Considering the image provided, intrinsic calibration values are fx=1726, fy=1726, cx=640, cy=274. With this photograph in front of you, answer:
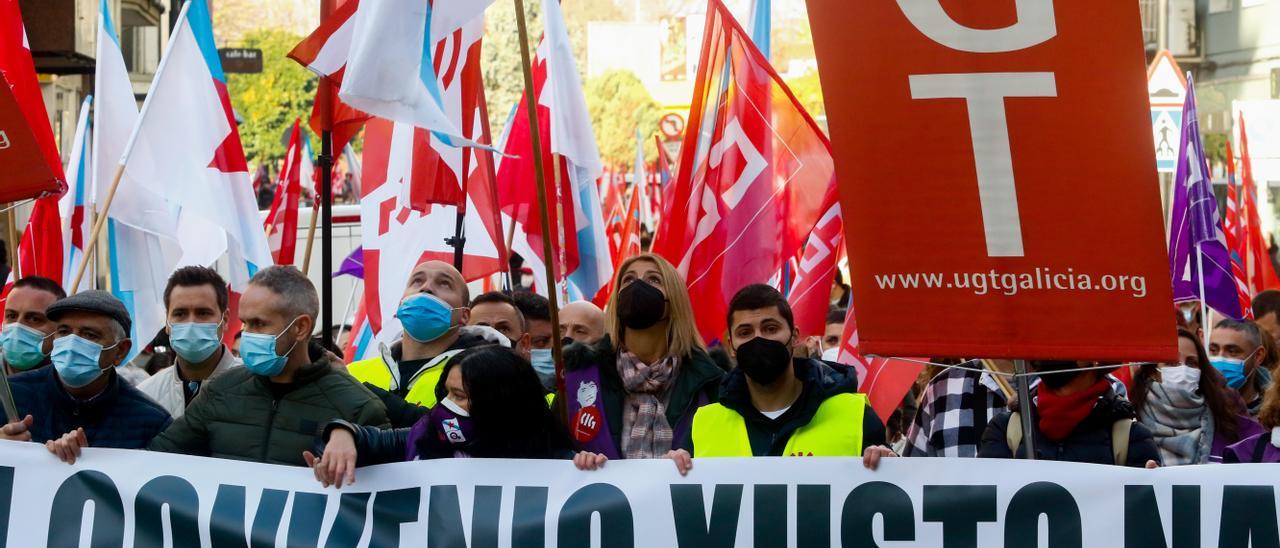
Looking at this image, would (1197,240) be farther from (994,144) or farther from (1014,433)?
(994,144)

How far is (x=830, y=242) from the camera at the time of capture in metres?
7.35

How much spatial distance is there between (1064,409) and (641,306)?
132 cm

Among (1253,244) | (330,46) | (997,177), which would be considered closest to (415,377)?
(330,46)

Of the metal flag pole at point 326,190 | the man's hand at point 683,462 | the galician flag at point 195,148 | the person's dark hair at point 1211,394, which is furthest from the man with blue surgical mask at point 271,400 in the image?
the galician flag at point 195,148

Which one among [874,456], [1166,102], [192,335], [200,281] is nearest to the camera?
[874,456]

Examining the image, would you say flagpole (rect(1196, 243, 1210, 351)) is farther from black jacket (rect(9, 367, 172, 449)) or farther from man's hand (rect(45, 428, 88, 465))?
man's hand (rect(45, 428, 88, 465))

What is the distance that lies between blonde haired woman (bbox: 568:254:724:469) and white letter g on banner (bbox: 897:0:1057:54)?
149 centimetres

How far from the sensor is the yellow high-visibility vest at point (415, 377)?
5699mm

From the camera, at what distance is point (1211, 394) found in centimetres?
617

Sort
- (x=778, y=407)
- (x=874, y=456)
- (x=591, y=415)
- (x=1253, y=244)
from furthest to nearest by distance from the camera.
Answer: (x=1253, y=244) < (x=591, y=415) < (x=778, y=407) < (x=874, y=456)

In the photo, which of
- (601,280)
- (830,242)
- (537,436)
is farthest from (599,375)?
(601,280)

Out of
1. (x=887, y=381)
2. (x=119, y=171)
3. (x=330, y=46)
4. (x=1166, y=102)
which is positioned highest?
(x=330, y=46)

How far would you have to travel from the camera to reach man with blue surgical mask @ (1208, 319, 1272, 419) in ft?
23.7

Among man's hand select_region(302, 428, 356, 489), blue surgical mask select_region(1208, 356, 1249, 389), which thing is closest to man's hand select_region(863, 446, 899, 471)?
man's hand select_region(302, 428, 356, 489)
